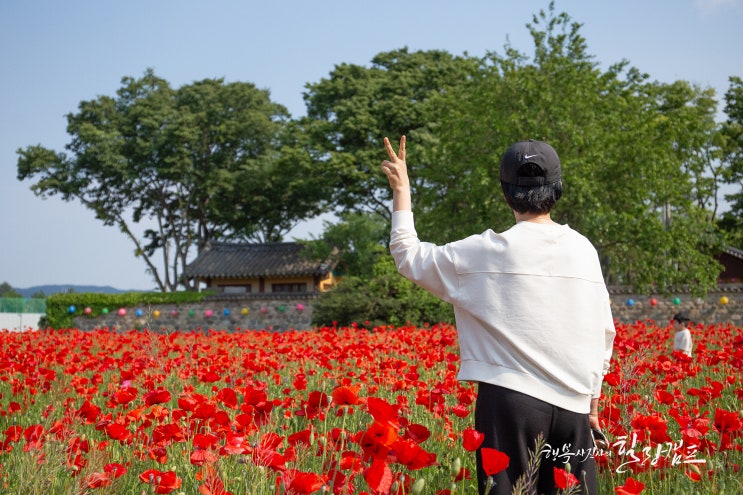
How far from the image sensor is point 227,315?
1086 inches

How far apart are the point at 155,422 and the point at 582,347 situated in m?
2.33

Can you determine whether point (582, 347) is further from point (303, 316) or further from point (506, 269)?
point (303, 316)

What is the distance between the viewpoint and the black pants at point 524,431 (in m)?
2.26

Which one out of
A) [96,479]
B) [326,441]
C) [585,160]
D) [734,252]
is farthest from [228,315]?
[96,479]

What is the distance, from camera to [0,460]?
390cm

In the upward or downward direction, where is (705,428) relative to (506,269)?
downward

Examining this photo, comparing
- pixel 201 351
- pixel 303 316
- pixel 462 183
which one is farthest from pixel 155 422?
pixel 303 316

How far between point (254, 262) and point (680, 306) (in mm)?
18778

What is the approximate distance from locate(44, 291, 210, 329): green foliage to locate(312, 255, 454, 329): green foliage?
11.1m

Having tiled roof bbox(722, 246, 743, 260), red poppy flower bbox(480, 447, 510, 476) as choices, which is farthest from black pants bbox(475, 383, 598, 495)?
tiled roof bbox(722, 246, 743, 260)

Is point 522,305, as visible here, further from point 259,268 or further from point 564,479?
point 259,268

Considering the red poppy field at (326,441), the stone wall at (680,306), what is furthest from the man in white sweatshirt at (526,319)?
the stone wall at (680,306)

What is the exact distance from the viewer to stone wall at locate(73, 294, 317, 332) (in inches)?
1065

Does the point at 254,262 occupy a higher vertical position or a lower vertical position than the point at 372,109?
lower
